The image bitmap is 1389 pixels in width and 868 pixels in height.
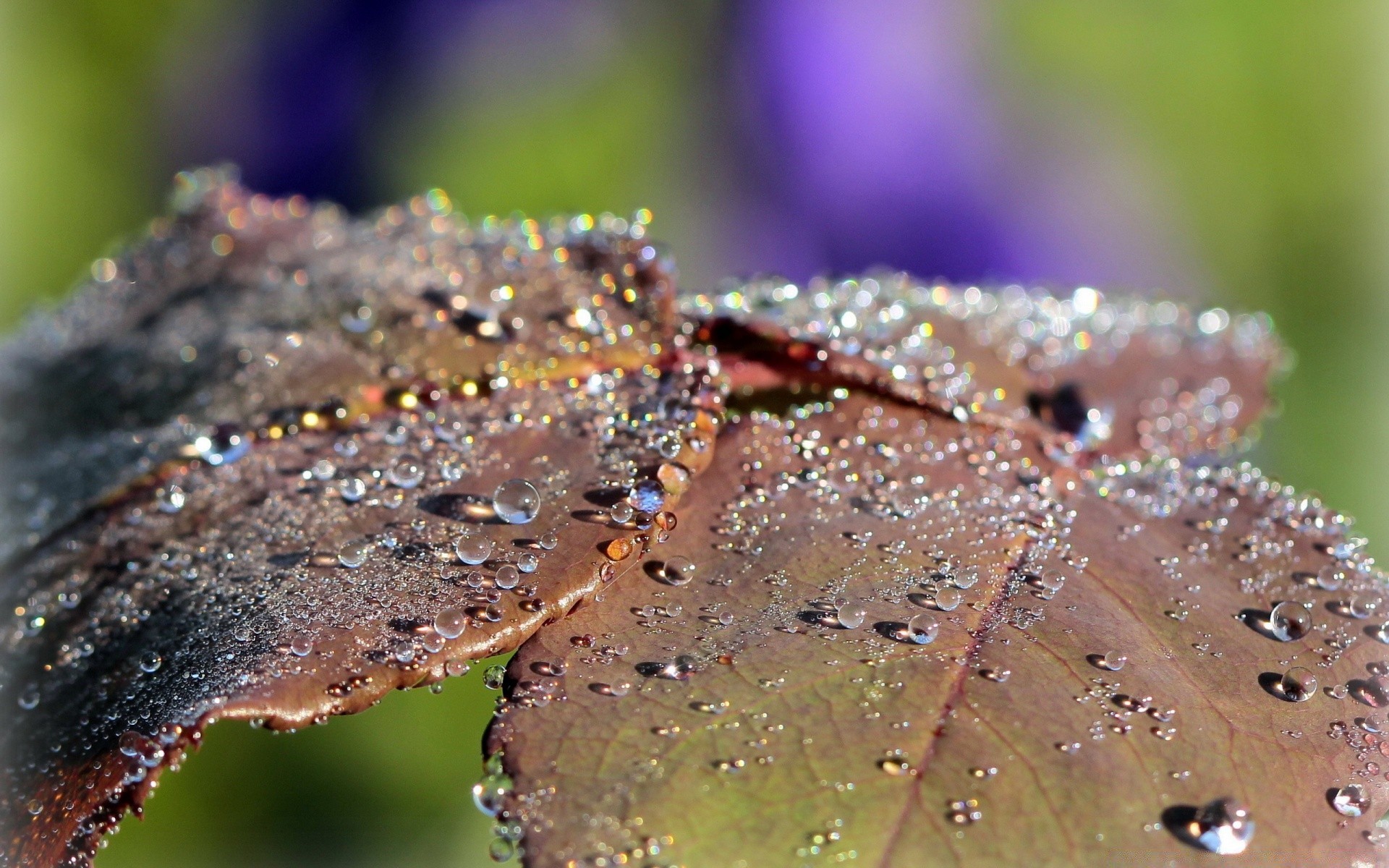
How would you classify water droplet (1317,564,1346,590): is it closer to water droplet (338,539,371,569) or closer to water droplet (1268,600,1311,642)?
water droplet (1268,600,1311,642)

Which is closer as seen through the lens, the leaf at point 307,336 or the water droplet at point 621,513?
the water droplet at point 621,513

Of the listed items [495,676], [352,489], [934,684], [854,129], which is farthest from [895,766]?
[854,129]

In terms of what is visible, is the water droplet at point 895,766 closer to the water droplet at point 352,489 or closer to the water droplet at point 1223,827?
the water droplet at point 1223,827

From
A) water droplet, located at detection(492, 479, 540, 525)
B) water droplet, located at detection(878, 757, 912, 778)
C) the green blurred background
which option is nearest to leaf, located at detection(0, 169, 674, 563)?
water droplet, located at detection(492, 479, 540, 525)

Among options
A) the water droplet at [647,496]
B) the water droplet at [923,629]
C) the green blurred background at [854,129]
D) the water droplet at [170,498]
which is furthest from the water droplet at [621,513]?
the green blurred background at [854,129]

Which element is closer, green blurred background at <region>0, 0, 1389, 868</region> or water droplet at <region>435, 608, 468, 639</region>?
water droplet at <region>435, 608, 468, 639</region>
